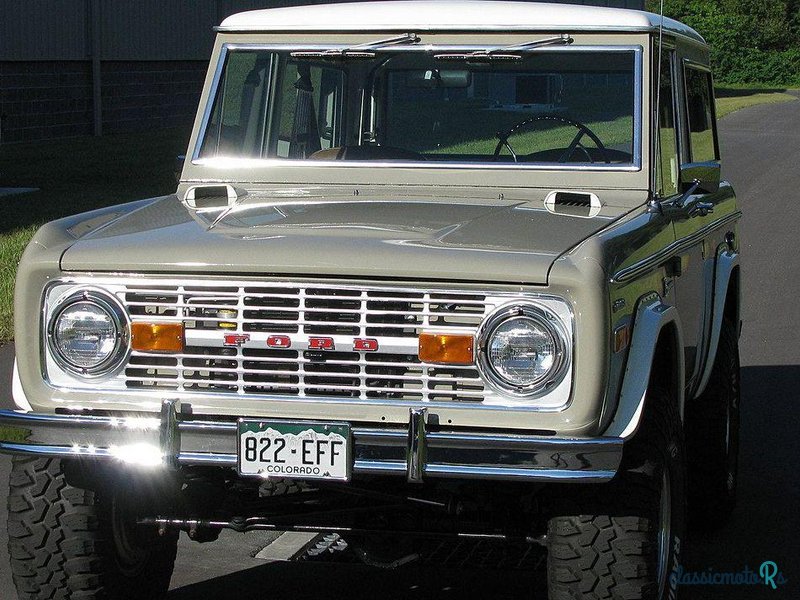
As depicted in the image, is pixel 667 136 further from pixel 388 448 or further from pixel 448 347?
pixel 388 448

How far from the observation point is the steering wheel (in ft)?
17.1

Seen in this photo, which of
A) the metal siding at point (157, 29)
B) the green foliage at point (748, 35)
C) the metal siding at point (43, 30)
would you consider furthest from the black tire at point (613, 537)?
the green foliage at point (748, 35)

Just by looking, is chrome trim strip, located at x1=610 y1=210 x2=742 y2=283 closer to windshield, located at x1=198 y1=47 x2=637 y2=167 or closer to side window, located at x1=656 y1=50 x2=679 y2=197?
side window, located at x1=656 y1=50 x2=679 y2=197

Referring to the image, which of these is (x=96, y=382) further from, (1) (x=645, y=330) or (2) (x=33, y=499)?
(1) (x=645, y=330)

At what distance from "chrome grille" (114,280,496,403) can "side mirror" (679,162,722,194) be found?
4.24 ft

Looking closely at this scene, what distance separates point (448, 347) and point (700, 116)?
2646 mm

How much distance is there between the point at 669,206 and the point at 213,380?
179cm

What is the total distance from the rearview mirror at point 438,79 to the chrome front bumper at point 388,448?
2.00m

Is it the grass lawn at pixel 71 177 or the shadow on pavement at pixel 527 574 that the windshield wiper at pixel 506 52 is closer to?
the shadow on pavement at pixel 527 574

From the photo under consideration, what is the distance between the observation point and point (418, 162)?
17.3ft

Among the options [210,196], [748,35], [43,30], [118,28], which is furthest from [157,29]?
[748,35]

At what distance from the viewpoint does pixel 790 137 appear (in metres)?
31.6

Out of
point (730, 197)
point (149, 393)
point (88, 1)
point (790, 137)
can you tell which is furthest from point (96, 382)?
point (790, 137)

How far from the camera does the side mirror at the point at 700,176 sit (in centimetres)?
481
